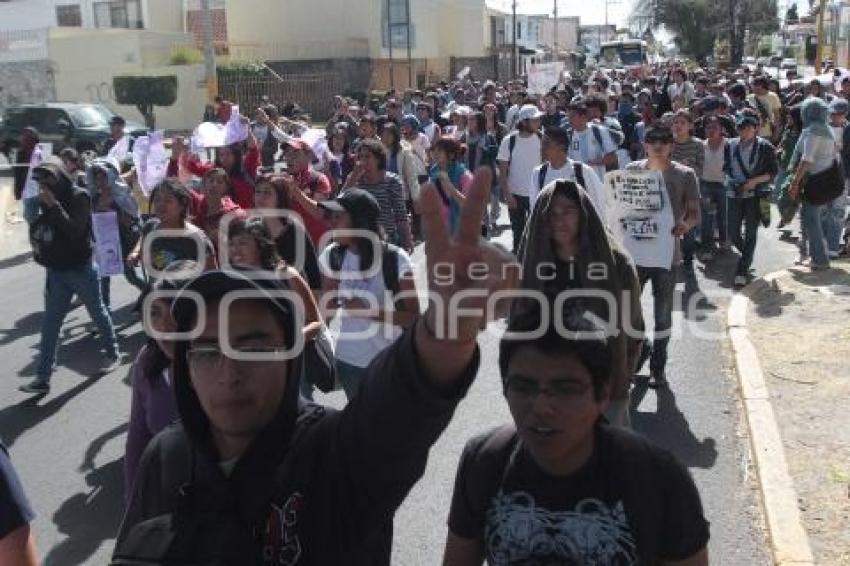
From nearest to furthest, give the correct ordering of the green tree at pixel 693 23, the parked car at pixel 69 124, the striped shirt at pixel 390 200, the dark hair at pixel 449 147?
the striped shirt at pixel 390 200 < the dark hair at pixel 449 147 < the parked car at pixel 69 124 < the green tree at pixel 693 23

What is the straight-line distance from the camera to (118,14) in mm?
45844

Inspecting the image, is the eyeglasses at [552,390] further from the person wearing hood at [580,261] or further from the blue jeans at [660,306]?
the blue jeans at [660,306]

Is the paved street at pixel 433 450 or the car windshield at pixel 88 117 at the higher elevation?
the car windshield at pixel 88 117

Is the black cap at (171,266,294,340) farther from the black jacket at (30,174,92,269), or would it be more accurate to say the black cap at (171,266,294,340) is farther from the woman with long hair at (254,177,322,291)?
the black jacket at (30,174,92,269)

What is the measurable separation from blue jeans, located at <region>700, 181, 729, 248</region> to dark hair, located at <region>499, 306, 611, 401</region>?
8123mm

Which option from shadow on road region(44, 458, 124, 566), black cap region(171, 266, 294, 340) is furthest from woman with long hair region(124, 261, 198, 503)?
black cap region(171, 266, 294, 340)

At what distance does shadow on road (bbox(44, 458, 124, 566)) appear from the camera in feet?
14.0

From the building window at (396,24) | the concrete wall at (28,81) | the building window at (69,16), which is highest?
the building window at (69,16)

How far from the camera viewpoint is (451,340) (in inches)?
57.2

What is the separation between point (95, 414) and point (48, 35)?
35.9 metres

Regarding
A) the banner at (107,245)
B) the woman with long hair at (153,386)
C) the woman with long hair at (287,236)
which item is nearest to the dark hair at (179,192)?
the woman with long hair at (287,236)

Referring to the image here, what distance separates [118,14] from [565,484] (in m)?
48.9

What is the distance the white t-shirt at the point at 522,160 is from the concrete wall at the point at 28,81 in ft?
111

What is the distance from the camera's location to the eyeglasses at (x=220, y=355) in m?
1.84
